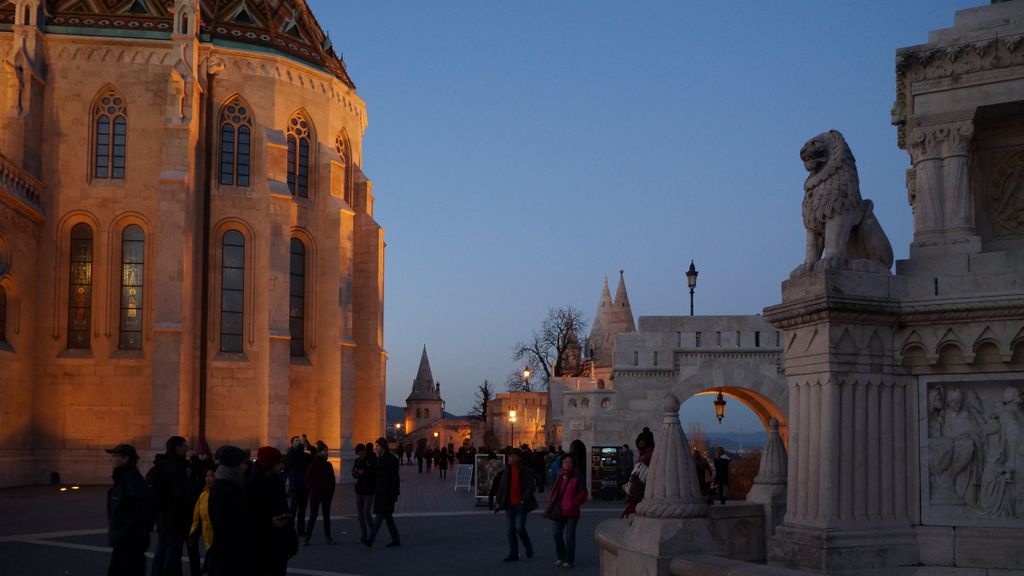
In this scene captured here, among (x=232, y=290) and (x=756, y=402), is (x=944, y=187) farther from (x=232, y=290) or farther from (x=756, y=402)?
(x=232, y=290)

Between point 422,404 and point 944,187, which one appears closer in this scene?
point 944,187

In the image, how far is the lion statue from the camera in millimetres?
7855

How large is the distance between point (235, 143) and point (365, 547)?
24475 mm

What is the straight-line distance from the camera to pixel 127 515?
31.4ft

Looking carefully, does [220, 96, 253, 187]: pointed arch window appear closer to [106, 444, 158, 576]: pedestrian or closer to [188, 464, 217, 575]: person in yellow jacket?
[188, 464, 217, 575]: person in yellow jacket

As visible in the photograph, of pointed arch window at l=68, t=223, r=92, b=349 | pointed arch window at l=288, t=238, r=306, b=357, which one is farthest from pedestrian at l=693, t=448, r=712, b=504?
pointed arch window at l=68, t=223, r=92, b=349

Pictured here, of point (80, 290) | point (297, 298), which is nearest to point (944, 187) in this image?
point (80, 290)

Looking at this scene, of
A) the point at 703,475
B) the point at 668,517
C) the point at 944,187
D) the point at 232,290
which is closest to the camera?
the point at 668,517

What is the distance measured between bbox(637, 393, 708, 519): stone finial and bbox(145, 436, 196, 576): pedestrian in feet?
17.2

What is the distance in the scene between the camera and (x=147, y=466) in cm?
3441

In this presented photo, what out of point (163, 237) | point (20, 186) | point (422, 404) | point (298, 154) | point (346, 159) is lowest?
point (422, 404)

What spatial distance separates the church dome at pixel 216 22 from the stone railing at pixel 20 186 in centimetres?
579

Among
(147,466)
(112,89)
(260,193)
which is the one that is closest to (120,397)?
(147,466)

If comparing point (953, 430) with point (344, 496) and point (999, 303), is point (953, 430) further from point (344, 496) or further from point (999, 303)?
point (344, 496)
